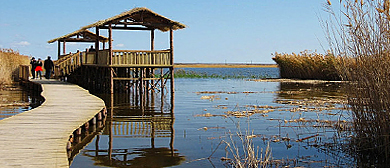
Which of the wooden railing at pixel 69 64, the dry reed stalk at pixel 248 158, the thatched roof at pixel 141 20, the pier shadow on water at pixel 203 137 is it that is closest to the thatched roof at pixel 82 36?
the wooden railing at pixel 69 64

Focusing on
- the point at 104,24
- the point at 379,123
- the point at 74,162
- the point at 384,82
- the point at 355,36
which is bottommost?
the point at 74,162

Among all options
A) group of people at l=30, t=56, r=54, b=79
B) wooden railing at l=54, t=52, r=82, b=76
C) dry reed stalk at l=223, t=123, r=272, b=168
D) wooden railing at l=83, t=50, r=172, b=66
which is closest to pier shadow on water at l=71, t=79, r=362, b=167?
dry reed stalk at l=223, t=123, r=272, b=168

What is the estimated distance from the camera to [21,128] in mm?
9844

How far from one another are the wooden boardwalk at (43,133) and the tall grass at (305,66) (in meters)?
25.6

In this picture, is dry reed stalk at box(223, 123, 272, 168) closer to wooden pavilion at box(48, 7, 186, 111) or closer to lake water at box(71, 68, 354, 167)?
lake water at box(71, 68, 354, 167)

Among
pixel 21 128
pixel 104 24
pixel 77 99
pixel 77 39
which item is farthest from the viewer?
pixel 77 39

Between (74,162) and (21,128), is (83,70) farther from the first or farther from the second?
(74,162)

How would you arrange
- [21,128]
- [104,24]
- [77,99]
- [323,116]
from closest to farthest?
[21,128]
[323,116]
[77,99]
[104,24]

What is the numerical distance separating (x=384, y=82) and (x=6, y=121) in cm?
809

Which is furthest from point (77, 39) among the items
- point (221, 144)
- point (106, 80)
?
point (221, 144)

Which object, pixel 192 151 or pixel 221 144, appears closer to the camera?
pixel 192 151

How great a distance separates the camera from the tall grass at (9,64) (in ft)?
93.1

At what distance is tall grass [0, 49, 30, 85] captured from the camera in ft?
93.1

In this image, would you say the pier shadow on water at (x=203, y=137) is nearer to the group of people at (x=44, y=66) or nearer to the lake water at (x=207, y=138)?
the lake water at (x=207, y=138)
